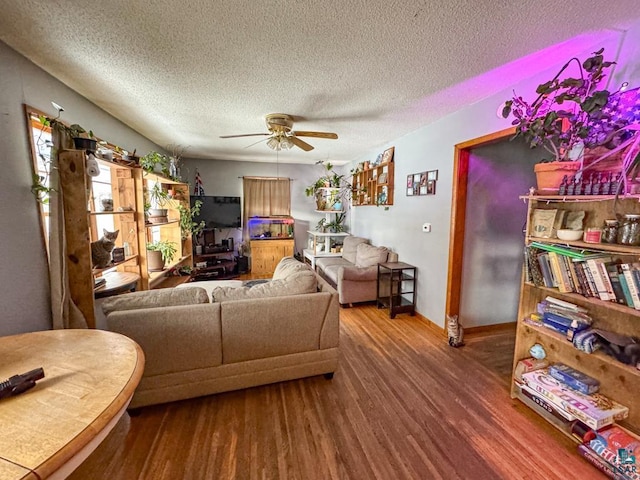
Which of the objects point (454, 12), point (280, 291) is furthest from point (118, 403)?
point (454, 12)

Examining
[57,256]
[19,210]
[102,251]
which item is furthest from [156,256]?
[19,210]

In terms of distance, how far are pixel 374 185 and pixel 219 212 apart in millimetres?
3089

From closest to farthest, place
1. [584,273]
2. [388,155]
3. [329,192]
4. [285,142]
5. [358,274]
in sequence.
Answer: [584,273] < [285,142] < [358,274] < [388,155] < [329,192]

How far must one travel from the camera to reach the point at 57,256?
1.85 m

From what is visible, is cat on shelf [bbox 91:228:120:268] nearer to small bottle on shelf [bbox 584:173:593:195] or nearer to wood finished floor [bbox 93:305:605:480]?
wood finished floor [bbox 93:305:605:480]

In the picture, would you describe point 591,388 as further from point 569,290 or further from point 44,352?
point 44,352

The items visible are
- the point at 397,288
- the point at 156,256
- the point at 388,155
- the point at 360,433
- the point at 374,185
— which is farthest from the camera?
the point at 374,185

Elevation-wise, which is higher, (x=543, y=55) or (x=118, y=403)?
(x=543, y=55)

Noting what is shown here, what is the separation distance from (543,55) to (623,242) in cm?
127

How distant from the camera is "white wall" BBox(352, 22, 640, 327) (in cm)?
227

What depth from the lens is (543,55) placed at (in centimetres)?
177

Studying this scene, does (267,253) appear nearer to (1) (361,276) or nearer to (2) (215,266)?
(2) (215,266)

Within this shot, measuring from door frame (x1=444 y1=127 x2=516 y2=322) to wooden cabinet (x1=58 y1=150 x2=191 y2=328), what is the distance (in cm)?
318

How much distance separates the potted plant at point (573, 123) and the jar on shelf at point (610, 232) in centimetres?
35
